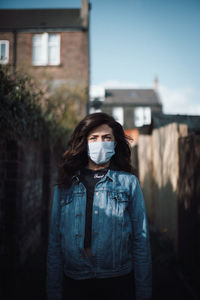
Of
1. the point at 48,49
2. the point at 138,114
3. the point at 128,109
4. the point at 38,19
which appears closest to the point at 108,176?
the point at 48,49

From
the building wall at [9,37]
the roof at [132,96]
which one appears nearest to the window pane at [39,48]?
the building wall at [9,37]

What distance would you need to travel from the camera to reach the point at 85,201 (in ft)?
6.23

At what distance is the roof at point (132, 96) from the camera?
29.2 m

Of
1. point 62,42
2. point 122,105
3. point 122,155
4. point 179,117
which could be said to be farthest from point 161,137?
point 122,105

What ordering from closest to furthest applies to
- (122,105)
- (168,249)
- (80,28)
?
(168,249) → (80,28) → (122,105)

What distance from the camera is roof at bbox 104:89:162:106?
2916 cm

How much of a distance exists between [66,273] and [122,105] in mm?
27846

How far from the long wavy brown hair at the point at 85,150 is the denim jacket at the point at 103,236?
21cm

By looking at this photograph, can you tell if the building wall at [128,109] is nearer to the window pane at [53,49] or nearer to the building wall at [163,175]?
the window pane at [53,49]

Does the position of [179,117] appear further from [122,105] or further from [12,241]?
[122,105]

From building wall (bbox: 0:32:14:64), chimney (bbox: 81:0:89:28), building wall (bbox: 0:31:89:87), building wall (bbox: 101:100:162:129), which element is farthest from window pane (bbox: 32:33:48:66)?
building wall (bbox: 101:100:162:129)

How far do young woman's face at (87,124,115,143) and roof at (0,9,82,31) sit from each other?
14829mm

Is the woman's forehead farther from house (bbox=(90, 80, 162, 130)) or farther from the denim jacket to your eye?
house (bbox=(90, 80, 162, 130))

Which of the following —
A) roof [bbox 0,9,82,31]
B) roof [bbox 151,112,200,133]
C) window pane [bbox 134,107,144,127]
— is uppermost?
roof [bbox 0,9,82,31]
